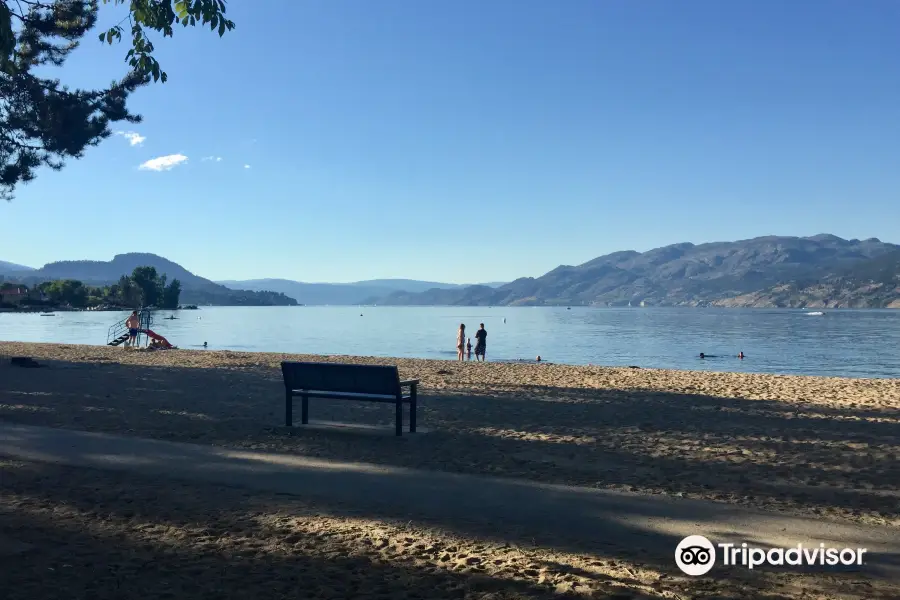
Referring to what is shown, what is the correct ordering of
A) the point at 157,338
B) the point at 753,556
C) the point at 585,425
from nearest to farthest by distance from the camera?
the point at 753,556 < the point at 585,425 < the point at 157,338

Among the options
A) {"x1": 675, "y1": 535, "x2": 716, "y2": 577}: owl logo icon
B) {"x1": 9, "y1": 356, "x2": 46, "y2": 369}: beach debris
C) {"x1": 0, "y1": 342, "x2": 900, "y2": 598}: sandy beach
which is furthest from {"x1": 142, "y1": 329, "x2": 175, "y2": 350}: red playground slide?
{"x1": 675, "y1": 535, "x2": 716, "y2": 577}: owl logo icon

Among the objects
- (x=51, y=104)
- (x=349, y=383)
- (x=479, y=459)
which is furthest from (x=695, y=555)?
(x=51, y=104)

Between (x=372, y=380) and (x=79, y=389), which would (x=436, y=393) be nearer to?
(x=372, y=380)

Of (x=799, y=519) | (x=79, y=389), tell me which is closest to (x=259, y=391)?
(x=79, y=389)

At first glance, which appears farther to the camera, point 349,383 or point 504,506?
point 349,383

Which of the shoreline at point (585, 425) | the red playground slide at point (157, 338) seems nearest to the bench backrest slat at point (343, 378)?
the shoreline at point (585, 425)

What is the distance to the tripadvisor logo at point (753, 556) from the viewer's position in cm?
442

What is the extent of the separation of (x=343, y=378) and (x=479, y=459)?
239cm

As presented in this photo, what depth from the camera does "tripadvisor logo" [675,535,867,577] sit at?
14.5 feet

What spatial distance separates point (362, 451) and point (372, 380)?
1.19 meters

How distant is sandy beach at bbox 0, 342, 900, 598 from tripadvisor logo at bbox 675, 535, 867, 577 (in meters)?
0.24

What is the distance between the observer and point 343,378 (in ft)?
30.7

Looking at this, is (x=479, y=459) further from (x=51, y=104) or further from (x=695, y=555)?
(x=51, y=104)

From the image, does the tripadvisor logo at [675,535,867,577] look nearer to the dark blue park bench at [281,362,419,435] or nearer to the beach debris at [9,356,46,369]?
the dark blue park bench at [281,362,419,435]
